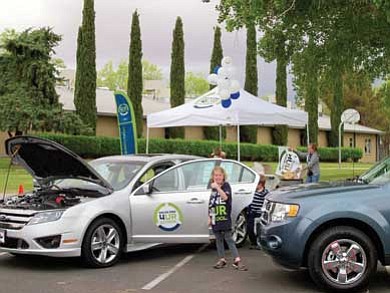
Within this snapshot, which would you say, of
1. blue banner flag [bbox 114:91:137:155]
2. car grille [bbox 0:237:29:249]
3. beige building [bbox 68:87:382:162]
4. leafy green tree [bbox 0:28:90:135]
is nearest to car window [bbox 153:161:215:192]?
car grille [bbox 0:237:29:249]

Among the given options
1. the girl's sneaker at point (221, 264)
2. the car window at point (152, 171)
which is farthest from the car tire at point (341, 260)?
the car window at point (152, 171)

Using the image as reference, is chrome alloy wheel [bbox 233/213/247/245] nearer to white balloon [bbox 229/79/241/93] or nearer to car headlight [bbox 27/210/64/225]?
car headlight [bbox 27/210/64/225]

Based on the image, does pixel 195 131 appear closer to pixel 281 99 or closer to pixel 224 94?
pixel 281 99

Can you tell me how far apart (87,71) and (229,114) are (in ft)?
73.5

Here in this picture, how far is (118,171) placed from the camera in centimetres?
961

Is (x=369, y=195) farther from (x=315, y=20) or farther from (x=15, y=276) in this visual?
(x=315, y=20)

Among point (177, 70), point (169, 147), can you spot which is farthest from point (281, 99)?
point (169, 147)

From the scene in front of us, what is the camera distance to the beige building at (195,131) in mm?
42531

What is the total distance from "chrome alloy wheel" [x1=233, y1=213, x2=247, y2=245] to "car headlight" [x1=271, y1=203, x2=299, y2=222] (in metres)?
2.73

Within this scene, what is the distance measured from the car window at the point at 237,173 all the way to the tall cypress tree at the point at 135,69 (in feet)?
104

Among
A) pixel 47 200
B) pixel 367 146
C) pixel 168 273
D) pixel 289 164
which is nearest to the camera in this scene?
pixel 168 273

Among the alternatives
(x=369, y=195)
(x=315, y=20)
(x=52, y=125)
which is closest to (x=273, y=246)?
(x=369, y=195)

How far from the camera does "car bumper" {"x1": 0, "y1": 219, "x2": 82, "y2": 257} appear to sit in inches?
318

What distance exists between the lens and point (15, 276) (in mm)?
7973
